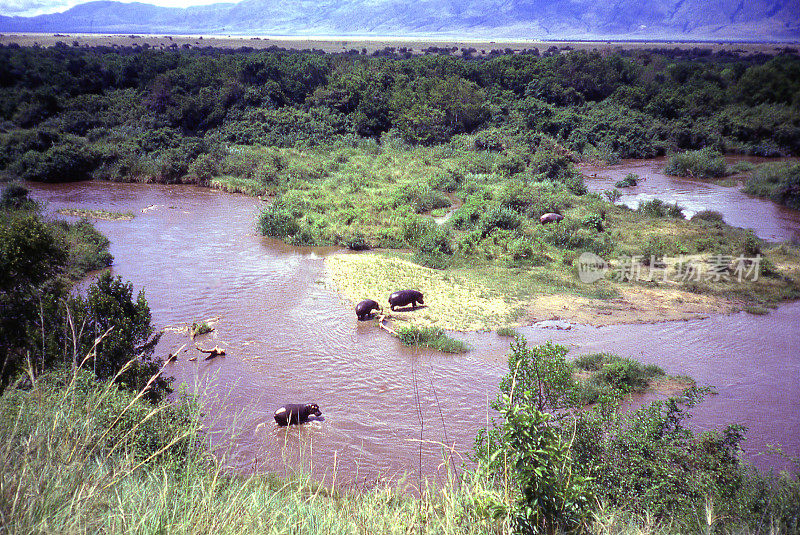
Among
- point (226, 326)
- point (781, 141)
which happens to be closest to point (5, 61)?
point (226, 326)

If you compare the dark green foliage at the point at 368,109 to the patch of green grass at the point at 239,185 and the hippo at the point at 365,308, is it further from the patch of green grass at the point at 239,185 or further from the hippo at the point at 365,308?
the hippo at the point at 365,308

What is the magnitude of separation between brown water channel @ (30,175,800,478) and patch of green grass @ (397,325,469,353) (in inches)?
8.7

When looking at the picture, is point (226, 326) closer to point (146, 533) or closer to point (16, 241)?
point (16, 241)

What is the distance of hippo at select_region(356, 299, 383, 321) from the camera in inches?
504

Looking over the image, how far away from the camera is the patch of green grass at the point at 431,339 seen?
11.6m

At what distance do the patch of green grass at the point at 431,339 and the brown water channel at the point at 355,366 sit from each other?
0.72 feet

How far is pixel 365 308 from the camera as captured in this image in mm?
12797

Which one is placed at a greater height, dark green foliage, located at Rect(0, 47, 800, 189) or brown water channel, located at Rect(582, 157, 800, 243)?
dark green foliage, located at Rect(0, 47, 800, 189)

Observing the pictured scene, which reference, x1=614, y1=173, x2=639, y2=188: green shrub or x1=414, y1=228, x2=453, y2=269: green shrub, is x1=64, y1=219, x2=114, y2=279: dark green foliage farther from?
x1=614, y1=173, x2=639, y2=188: green shrub

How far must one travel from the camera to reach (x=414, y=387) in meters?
10.3

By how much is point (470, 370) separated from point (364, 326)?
3.03 m

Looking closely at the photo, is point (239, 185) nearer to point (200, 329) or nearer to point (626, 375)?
point (200, 329)

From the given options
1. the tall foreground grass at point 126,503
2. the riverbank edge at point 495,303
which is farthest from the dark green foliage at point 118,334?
the riverbank edge at point 495,303

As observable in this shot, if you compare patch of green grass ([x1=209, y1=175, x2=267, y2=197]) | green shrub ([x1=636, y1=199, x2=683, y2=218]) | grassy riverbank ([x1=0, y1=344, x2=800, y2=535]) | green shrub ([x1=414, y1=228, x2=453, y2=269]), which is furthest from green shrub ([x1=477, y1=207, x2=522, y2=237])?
grassy riverbank ([x1=0, y1=344, x2=800, y2=535])
